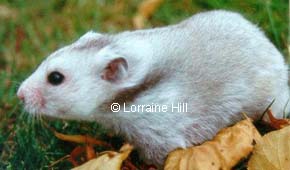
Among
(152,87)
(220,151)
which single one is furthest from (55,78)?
(220,151)

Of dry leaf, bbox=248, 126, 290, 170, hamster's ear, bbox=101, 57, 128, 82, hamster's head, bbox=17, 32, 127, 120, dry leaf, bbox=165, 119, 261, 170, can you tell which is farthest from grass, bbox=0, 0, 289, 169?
dry leaf, bbox=248, 126, 290, 170

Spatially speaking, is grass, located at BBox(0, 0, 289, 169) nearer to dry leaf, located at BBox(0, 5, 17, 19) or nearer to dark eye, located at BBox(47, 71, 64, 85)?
dry leaf, located at BBox(0, 5, 17, 19)

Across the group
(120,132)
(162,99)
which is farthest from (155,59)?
(120,132)

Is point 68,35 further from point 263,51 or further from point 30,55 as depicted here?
point 263,51

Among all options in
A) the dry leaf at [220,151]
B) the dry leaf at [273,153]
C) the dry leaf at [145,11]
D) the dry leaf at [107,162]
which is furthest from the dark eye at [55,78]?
the dry leaf at [145,11]

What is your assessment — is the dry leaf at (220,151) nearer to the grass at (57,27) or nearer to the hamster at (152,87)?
the hamster at (152,87)

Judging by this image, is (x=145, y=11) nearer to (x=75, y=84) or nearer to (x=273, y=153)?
(x=75, y=84)
